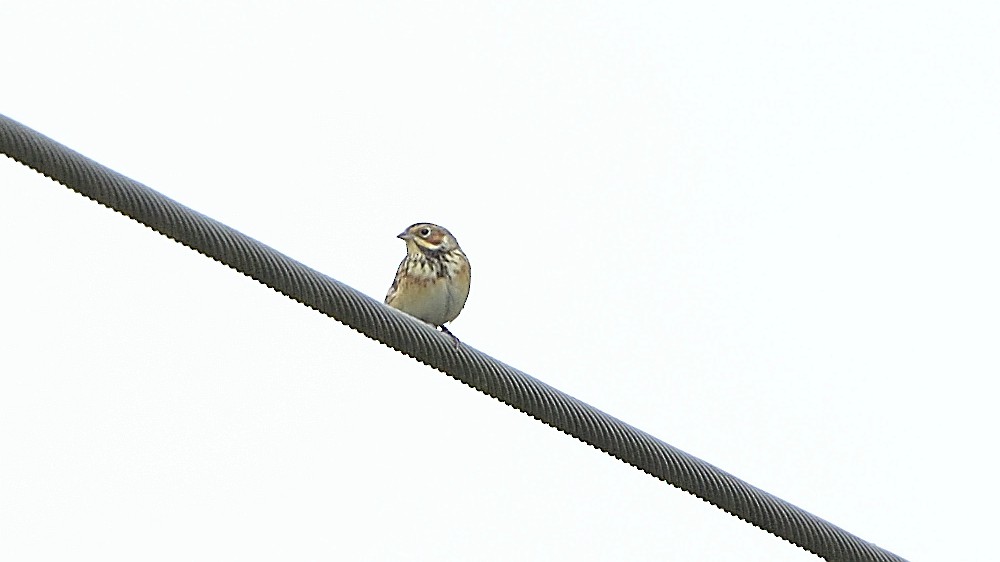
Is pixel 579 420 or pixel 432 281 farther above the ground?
pixel 579 420

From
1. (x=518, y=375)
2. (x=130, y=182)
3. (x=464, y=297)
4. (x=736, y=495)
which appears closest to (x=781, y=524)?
(x=736, y=495)

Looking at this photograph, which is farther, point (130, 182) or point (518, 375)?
point (518, 375)

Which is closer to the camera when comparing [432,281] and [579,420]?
[579,420]

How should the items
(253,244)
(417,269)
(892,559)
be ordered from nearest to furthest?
(253,244), (892,559), (417,269)

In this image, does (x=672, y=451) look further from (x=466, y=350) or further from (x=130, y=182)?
(x=130, y=182)

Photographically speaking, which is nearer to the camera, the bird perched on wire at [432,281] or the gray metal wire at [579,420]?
the gray metal wire at [579,420]

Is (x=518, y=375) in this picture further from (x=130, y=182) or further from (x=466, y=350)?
(x=130, y=182)

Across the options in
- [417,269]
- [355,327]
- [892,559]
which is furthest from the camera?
[417,269]

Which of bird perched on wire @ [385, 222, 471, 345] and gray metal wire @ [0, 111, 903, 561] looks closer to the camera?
gray metal wire @ [0, 111, 903, 561]
